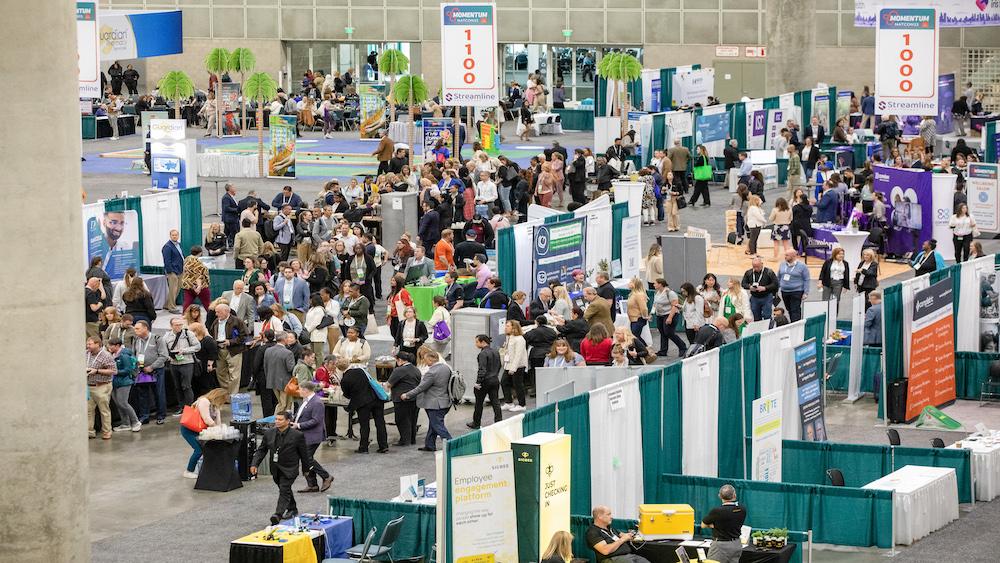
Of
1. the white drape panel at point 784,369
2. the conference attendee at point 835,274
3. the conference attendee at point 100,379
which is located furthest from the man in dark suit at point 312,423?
the conference attendee at point 835,274

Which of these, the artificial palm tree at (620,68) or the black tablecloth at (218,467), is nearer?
the black tablecloth at (218,467)

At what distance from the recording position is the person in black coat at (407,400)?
15852 mm

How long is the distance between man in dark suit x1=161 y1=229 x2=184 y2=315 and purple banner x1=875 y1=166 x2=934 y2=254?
12487 mm

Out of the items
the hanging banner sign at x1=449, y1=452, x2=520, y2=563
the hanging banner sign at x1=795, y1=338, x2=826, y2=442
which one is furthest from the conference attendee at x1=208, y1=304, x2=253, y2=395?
the hanging banner sign at x1=449, y1=452, x2=520, y2=563

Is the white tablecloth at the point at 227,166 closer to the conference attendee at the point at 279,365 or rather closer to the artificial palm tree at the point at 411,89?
the artificial palm tree at the point at 411,89

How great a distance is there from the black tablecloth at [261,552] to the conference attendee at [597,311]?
7.24 m

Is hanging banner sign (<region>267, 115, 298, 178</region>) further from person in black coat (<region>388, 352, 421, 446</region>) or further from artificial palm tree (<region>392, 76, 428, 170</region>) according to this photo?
person in black coat (<region>388, 352, 421, 446</region>)

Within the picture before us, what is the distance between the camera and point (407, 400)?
15.9 m

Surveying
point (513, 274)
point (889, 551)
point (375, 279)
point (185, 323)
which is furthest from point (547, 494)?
point (375, 279)

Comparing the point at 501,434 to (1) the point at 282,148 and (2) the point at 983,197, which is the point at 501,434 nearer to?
(2) the point at 983,197

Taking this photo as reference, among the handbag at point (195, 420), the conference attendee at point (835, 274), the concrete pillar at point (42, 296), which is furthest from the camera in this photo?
the conference attendee at point (835, 274)

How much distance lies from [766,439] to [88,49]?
1559 cm

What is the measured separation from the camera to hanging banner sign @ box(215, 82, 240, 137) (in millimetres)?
43750

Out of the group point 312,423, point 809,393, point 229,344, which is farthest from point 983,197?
point 312,423
